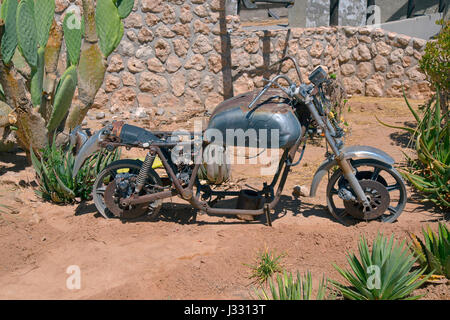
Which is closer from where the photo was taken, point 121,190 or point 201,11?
point 121,190

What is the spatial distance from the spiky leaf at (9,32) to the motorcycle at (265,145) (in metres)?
1.35

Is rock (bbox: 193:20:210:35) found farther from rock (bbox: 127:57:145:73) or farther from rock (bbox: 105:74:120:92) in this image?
rock (bbox: 105:74:120:92)

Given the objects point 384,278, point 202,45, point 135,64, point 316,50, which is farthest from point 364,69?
point 384,278

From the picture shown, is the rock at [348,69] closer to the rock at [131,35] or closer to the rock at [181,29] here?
the rock at [181,29]

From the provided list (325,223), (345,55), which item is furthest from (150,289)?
(345,55)

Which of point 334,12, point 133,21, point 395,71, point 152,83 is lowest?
point 152,83

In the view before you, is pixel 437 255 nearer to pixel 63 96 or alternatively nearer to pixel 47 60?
pixel 63 96

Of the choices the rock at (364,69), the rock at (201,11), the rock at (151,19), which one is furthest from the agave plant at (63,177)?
the rock at (364,69)

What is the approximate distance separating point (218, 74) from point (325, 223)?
4371mm

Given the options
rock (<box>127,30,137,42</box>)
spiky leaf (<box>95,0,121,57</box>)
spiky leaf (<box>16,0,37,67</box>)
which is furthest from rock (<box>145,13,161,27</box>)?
spiky leaf (<box>16,0,37,67</box>)

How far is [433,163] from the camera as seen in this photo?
4.70m

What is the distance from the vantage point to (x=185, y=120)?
7.98m

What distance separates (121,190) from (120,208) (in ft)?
0.61
